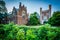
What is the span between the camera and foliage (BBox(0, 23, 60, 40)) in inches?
235

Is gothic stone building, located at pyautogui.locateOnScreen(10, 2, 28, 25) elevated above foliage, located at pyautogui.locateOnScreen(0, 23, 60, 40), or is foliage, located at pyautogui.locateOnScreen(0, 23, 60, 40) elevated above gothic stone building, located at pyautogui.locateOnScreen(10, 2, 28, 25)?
gothic stone building, located at pyautogui.locateOnScreen(10, 2, 28, 25)

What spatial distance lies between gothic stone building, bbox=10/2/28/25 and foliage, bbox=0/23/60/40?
16cm

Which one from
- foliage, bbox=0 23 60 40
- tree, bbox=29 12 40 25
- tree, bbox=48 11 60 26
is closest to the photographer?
foliage, bbox=0 23 60 40

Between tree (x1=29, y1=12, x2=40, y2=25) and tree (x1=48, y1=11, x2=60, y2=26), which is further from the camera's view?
tree (x1=29, y1=12, x2=40, y2=25)

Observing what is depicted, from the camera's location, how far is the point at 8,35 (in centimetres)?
616

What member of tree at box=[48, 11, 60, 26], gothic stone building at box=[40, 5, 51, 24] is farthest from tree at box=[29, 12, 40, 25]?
tree at box=[48, 11, 60, 26]

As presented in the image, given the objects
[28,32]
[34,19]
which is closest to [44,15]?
[34,19]

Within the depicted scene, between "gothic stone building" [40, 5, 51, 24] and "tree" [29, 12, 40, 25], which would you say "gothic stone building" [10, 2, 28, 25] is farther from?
"gothic stone building" [40, 5, 51, 24]

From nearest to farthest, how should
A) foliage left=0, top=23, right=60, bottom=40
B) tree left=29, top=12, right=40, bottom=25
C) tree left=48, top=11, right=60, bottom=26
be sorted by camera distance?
foliage left=0, top=23, right=60, bottom=40
tree left=48, top=11, right=60, bottom=26
tree left=29, top=12, right=40, bottom=25

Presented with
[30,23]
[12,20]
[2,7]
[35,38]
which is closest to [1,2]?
[2,7]

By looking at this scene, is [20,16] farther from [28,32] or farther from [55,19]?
[55,19]

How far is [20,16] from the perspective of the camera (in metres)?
6.36

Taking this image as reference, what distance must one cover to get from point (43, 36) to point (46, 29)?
22 centimetres

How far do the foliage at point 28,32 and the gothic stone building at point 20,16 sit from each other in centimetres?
16
